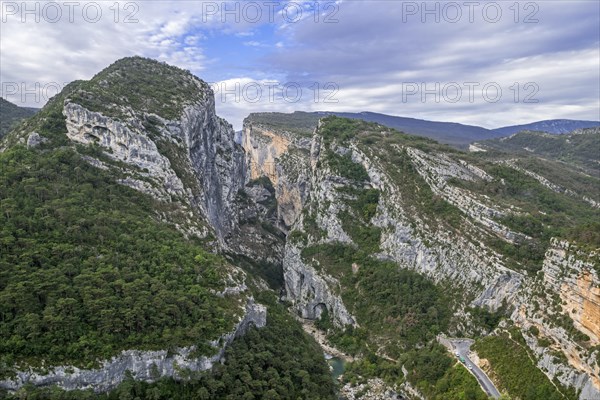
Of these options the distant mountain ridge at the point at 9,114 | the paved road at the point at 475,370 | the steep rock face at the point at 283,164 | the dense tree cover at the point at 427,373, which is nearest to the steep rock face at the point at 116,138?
the dense tree cover at the point at 427,373

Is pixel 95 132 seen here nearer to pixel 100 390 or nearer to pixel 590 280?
pixel 100 390

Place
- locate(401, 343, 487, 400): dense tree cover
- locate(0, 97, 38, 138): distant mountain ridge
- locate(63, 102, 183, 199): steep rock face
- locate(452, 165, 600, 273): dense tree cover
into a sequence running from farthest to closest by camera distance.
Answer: locate(0, 97, 38, 138): distant mountain ridge < locate(63, 102, 183, 199): steep rock face < locate(452, 165, 600, 273): dense tree cover < locate(401, 343, 487, 400): dense tree cover

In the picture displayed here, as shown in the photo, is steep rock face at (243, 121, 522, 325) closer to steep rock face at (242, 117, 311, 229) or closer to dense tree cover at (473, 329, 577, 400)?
dense tree cover at (473, 329, 577, 400)

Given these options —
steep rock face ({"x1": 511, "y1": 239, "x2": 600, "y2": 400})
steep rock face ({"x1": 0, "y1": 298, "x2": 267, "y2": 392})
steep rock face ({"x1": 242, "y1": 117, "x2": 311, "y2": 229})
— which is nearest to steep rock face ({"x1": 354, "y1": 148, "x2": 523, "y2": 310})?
steep rock face ({"x1": 511, "y1": 239, "x2": 600, "y2": 400})

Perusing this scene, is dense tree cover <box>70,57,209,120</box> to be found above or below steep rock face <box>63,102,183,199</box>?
above

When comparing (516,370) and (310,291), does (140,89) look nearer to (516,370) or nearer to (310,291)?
(310,291)

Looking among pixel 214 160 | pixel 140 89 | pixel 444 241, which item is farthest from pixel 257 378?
pixel 214 160
